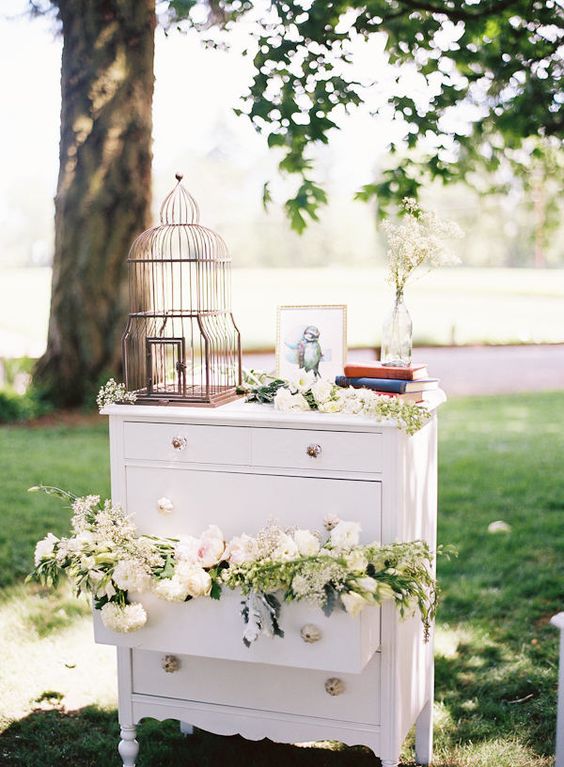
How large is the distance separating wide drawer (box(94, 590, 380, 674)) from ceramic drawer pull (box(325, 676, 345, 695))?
158 millimetres

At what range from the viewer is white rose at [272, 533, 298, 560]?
2.58m

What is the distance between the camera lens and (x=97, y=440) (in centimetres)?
797

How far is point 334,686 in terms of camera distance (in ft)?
9.09

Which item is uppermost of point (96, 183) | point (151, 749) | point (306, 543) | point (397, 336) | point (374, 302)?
point (96, 183)

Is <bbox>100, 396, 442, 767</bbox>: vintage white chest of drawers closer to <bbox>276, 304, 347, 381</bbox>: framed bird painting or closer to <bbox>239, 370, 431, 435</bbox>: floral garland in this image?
<bbox>239, 370, 431, 435</bbox>: floral garland

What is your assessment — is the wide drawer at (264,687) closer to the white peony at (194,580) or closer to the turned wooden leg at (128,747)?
the turned wooden leg at (128,747)

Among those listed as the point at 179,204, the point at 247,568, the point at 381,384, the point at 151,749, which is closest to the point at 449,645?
the point at 151,749

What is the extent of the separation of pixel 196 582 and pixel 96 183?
5.86 metres

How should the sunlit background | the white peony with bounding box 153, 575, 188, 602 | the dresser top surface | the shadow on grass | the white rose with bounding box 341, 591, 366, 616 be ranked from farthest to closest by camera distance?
the sunlit background → the shadow on grass → the dresser top surface → the white peony with bounding box 153, 575, 188, 602 → the white rose with bounding box 341, 591, 366, 616

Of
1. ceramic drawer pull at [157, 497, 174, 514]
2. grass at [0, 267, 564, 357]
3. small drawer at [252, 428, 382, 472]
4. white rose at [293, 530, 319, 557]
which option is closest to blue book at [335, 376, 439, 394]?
small drawer at [252, 428, 382, 472]

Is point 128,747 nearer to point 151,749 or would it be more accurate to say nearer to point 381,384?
point 151,749

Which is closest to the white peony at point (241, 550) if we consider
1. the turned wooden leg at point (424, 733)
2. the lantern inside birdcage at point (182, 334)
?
the lantern inside birdcage at point (182, 334)

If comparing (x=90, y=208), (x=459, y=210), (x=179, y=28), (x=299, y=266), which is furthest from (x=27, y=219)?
(x=179, y=28)

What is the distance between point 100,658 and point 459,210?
2089 cm
